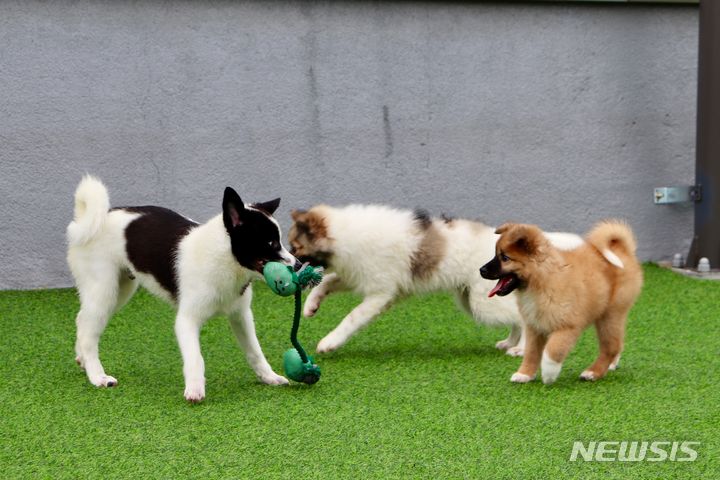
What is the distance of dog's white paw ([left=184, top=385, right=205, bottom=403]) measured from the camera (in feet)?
14.8

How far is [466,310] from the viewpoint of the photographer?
232 inches

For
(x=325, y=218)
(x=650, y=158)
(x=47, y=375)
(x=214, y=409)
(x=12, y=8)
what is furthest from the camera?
(x=650, y=158)

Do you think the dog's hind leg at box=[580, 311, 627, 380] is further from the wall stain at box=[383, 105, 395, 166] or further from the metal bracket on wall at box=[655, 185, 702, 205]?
the metal bracket on wall at box=[655, 185, 702, 205]

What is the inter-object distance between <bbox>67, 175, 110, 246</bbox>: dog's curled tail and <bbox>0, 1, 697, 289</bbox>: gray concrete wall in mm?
2598

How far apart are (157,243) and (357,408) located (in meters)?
1.26

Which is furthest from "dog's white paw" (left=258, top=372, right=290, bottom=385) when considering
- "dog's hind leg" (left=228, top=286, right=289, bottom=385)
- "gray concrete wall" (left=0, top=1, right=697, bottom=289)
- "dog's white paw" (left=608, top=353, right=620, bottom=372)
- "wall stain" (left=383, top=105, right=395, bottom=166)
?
"wall stain" (left=383, top=105, right=395, bottom=166)

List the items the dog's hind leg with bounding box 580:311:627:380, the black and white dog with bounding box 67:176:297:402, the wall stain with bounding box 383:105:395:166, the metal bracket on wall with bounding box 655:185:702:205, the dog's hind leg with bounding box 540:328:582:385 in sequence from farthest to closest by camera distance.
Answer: the metal bracket on wall with bounding box 655:185:702:205 → the wall stain with bounding box 383:105:395:166 → the dog's hind leg with bounding box 580:311:627:380 → the dog's hind leg with bounding box 540:328:582:385 → the black and white dog with bounding box 67:176:297:402

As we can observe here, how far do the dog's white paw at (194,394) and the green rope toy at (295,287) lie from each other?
442mm

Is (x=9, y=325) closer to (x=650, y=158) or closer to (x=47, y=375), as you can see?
(x=47, y=375)

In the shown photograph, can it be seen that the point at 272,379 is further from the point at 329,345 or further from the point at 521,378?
the point at 521,378

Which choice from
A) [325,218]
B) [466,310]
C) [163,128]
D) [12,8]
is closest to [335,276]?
[325,218]

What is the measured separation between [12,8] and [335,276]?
337cm

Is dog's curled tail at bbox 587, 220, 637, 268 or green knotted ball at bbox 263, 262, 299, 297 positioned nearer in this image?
green knotted ball at bbox 263, 262, 299, 297

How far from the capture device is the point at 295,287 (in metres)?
4.40
